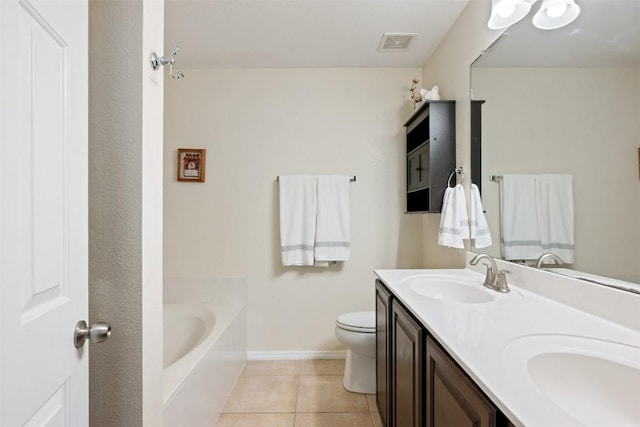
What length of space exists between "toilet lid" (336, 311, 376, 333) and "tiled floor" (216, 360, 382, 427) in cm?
46

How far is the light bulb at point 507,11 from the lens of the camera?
145cm

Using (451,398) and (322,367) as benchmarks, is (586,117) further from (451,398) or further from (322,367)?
(322,367)

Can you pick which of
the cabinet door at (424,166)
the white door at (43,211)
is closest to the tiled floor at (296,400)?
the white door at (43,211)

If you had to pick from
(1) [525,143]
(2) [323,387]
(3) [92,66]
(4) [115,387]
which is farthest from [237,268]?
(1) [525,143]

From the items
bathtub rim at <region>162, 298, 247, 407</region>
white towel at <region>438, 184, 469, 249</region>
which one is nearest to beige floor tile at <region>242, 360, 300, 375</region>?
bathtub rim at <region>162, 298, 247, 407</region>

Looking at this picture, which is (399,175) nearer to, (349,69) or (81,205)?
(349,69)

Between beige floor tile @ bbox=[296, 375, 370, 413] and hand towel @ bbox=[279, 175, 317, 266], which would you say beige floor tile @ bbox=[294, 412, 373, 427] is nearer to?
beige floor tile @ bbox=[296, 375, 370, 413]

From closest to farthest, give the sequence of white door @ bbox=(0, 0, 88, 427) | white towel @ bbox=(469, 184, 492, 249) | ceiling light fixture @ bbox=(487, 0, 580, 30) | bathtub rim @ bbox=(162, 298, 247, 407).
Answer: white door @ bbox=(0, 0, 88, 427) < ceiling light fixture @ bbox=(487, 0, 580, 30) < bathtub rim @ bbox=(162, 298, 247, 407) < white towel @ bbox=(469, 184, 492, 249)

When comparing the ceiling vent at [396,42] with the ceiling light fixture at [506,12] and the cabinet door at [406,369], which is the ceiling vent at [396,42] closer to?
the ceiling light fixture at [506,12]

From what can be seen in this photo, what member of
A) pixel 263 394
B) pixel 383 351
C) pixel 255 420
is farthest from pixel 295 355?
pixel 383 351

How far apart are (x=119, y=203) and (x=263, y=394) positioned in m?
1.71

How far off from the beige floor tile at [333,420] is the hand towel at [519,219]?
1.20 m

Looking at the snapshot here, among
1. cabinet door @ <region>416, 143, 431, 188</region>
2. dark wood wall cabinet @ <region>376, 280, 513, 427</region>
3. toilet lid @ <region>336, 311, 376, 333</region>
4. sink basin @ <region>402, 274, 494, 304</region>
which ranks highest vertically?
cabinet door @ <region>416, 143, 431, 188</region>

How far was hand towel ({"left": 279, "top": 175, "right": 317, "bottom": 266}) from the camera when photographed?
263 cm
